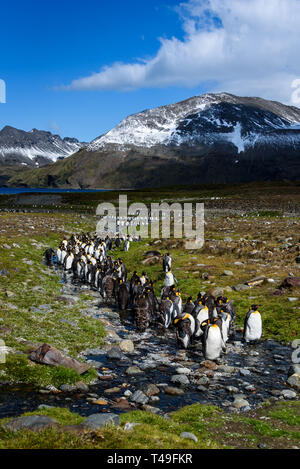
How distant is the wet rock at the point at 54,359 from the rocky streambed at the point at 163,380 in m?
0.59

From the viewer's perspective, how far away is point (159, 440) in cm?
659

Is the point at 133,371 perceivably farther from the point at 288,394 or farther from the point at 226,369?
the point at 288,394

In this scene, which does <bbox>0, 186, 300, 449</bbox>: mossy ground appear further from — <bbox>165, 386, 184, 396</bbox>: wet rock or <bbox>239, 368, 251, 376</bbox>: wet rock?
<bbox>239, 368, 251, 376</bbox>: wet rock

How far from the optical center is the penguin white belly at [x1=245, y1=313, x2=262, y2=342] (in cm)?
1378

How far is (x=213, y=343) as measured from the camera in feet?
39.8

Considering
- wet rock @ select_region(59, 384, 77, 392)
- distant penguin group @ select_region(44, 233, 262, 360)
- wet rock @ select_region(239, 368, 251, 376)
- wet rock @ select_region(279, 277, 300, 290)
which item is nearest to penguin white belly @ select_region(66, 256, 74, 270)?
distant penguin group @ select_region(44, 233, 262, 360)

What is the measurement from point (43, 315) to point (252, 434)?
9.56 metres

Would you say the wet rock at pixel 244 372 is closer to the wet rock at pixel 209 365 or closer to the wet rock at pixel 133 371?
the wet rock at pixel 209 365

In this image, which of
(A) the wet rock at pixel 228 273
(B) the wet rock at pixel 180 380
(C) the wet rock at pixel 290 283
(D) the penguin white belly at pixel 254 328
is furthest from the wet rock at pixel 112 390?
(A) the wet rock at pixel 228 273

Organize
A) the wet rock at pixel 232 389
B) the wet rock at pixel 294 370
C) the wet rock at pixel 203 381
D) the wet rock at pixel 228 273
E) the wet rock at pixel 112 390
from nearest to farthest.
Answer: the wet rock at pixel 112 390 → the wet rock at pixel 232 389 → the wet rock at pixel 203 381 → the wet rock at pixel 294 370 → the wet rock at pixel 228 273

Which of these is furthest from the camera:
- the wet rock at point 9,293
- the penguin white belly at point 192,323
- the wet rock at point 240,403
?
the wet rock at point 9,293

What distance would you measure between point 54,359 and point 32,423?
3827mm

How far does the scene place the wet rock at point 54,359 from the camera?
1047cm

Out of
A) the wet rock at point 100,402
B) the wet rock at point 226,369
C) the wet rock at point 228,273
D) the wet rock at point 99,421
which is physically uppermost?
the wet rock at point 228,273
